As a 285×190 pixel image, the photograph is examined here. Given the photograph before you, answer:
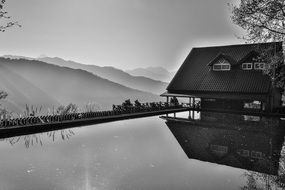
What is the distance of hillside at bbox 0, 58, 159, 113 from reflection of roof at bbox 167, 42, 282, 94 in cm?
5777

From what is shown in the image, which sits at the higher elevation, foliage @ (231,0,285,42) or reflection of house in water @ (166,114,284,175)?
foliage @ (231,0,285,42)

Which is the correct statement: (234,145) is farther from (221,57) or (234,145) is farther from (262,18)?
(221,57)

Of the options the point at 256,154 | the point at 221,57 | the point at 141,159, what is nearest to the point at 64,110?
the point at 141,159

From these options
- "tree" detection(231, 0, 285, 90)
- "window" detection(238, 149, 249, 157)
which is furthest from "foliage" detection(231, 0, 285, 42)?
"window" detection(238, 149, 249, 157)

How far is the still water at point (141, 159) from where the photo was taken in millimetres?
10641

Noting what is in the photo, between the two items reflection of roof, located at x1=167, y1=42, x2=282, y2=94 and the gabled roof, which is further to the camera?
the gabled roof

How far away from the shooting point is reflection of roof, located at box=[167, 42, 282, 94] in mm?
36875

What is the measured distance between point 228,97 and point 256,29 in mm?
15657

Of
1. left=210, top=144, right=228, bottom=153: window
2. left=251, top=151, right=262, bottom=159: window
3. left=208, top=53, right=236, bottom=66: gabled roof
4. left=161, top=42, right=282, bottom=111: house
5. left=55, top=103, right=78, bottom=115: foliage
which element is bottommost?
left=251, top=151, right=262, bottom=159: window

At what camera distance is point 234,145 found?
17781 millimetres

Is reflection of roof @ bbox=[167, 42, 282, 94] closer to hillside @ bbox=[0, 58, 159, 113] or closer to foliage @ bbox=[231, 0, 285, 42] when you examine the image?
foliage @ bbox=[231, 0, 285, 42]

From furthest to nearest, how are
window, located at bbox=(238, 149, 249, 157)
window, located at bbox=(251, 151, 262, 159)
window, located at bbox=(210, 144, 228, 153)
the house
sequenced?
the house, window, located at bbox=(210, 144, 228, 153), window, located at bbox=(238, 149, 249, 157), window, located at bbox=(251, 151, 262, 159)

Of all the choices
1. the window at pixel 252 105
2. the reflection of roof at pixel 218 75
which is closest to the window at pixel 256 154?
the reflection of roof at pixel 218 75

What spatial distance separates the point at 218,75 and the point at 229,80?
7.80ft
